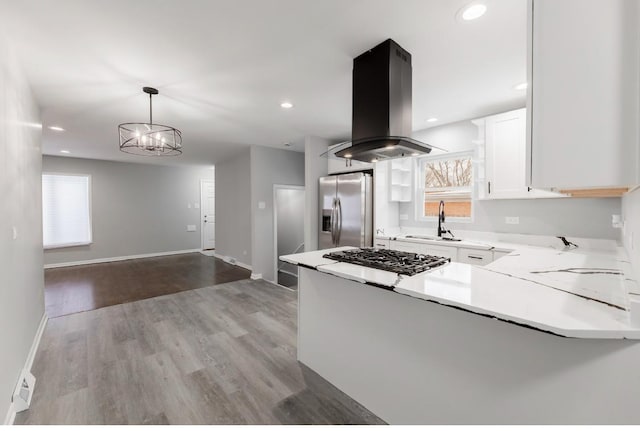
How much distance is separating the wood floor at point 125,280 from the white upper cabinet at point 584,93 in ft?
15.9

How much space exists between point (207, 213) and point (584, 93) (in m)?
8.50

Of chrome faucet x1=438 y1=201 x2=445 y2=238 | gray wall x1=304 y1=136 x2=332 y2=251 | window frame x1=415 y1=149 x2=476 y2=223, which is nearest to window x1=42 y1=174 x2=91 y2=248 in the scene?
gray wall x1=304 y1=136 x2=332 y2=251

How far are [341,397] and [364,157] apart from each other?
5.86 feet

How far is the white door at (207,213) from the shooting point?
812cm

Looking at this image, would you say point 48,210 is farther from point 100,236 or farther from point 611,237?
point 611,237

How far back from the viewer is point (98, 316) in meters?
3.34


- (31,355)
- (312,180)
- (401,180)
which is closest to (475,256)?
(401,180)

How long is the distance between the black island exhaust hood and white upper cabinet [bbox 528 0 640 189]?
87 cm

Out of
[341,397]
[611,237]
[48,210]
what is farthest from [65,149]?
[611,237]

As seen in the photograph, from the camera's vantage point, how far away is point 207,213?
8219mm

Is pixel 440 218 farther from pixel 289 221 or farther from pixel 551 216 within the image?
pixel 289 221

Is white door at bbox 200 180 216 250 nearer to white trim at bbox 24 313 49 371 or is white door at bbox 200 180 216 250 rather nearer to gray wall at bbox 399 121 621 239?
white trim at bbox 24 313 49 371

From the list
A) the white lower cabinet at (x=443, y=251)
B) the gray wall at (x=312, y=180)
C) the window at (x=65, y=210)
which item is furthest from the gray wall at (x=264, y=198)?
the window at (x=65, y=210)

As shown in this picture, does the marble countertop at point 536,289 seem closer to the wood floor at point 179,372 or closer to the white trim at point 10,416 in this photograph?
the wood floor at point 179,372
